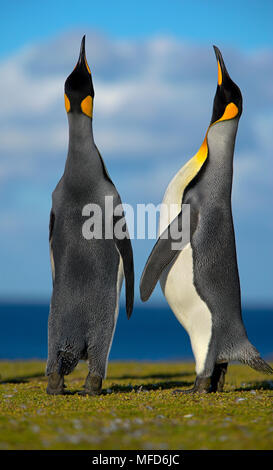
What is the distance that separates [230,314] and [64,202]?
2372mm

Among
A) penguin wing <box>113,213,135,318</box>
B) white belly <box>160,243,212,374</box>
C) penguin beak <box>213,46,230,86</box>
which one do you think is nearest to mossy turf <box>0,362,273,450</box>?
white belly <box>160,243,212,374</box>

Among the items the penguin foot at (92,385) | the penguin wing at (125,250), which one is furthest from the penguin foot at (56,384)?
the penguin wing at (125,250)

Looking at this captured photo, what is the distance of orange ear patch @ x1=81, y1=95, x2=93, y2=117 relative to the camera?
739 cm

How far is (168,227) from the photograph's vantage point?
707cm

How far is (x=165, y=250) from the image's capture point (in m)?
7.01

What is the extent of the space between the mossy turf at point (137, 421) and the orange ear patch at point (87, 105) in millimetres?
3423

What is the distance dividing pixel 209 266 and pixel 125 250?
1020 mm

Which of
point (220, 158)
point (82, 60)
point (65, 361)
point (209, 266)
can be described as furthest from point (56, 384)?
point (82, 60)

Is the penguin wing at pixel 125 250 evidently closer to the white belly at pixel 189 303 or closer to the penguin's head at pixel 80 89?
the white belly at pixel 189 303

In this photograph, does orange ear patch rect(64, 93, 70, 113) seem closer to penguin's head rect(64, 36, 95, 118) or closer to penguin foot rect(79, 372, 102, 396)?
penguin's head rect(64, 36, 95, 118)

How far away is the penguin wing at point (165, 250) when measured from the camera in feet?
23.0
